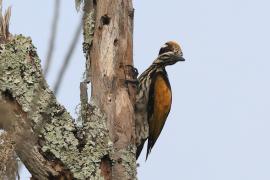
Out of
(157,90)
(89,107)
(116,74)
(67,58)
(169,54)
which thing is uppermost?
(169,54)

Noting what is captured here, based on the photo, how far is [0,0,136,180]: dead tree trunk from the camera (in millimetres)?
3543

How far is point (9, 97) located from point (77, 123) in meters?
0.50

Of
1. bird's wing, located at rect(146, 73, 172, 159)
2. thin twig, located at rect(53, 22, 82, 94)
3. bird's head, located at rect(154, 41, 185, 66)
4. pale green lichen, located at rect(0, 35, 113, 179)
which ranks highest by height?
bird's head, located at rect(154, 41, 185, 66)

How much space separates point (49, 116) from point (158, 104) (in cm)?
195

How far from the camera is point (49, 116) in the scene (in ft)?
11.9

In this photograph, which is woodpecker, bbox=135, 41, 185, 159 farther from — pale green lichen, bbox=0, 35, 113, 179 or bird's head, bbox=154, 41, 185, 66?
pale green lichen, bbox=0, 35, 113, 179

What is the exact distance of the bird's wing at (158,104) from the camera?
17.7ft

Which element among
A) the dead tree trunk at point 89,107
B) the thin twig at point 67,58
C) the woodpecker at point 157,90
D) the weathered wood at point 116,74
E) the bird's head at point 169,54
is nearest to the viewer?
the thin twig at point 67,58

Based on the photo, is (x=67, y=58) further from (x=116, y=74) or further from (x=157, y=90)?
(x=157, y=90)

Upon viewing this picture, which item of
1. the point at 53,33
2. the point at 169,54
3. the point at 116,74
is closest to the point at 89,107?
the point at 116,74

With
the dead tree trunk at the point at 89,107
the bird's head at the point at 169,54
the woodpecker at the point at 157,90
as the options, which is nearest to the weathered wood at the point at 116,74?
the dead tree trunk at the point at 89,107

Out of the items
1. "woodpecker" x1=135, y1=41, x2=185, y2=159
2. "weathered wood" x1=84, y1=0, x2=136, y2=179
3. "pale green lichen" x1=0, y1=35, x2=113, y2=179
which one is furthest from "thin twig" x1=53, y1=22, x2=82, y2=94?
"woodpecker" x1=135, y1=41, x2=185, y2=159

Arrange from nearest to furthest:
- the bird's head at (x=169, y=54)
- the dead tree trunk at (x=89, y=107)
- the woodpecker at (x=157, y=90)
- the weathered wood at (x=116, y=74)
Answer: the dead tree trunk at (x=89, y=107) < the weathered wood at (x=116, y=74) < the woodpecker at (x=157, y=90) < the bird's head at (x=169, y=54)

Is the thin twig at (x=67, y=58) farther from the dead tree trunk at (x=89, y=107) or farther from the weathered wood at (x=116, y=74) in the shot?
the weathered wood at (x=116, y=74)
